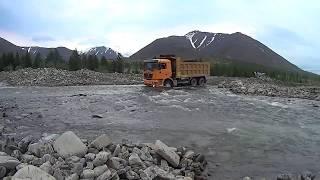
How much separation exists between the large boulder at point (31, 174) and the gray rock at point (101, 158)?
5.81 ft

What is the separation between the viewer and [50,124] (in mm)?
19719

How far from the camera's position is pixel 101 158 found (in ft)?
35.0

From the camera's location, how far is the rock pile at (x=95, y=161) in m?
9.61

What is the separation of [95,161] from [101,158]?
18 cm

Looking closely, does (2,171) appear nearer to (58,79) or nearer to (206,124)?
(206,124)

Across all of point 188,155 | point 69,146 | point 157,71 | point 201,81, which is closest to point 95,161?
point 69,146

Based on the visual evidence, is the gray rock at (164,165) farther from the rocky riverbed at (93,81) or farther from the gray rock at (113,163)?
the rocky riverbed at (93,81)

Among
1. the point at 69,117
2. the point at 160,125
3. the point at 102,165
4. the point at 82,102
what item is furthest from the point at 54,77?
the point at 102,165

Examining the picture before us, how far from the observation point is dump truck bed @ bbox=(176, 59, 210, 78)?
1663 inches

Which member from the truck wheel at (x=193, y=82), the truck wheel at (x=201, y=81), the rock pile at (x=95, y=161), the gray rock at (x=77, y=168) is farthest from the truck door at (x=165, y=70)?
the gray rock at (x=77, y=168)

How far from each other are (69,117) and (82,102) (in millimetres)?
7286

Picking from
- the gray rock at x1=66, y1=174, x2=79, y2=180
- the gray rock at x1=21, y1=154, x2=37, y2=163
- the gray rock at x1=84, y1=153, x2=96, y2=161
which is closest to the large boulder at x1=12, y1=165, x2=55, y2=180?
the gray rock at x1=66, y1=174, x2=79, y2=180

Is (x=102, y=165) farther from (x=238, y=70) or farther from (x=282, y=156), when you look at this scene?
(x=238, y=70)

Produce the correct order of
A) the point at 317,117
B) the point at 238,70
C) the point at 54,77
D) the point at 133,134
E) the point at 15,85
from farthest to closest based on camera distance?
the point at 238,70 → the point at 54,77 → the point at 15,85 → the point at 317,117 → the point at 133,134
